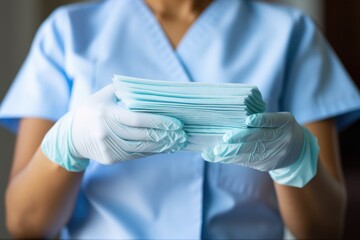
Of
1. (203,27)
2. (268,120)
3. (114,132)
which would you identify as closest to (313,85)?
(203,27)

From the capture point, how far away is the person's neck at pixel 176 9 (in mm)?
1055

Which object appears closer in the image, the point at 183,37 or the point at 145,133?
the point at 145,133

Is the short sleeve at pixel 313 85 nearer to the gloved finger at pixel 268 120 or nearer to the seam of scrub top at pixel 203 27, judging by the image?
the seam of scrub top at pixel 203 27

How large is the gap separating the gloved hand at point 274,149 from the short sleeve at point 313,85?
0.17 metres

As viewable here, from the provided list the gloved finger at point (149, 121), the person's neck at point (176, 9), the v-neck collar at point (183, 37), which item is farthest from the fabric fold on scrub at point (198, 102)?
the person's neck at point (176, 9)

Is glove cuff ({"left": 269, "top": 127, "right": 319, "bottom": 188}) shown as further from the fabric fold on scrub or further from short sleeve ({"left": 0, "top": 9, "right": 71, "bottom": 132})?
short sleeve ({"left": 0, "top": 9, "right": 71, "bottom": 132})

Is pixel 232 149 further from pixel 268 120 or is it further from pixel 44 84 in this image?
pixel 44 84

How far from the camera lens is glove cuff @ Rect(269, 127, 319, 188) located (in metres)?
0.83

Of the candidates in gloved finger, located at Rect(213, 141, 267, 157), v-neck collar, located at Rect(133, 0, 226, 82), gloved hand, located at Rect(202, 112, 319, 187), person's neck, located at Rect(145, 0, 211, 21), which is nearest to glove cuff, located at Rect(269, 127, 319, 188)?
gloved hand, located at Rect(202, 112, 319, 187)

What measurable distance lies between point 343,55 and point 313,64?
8.18 feet

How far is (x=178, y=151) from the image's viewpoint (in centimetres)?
90

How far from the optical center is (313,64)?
1.04 metres

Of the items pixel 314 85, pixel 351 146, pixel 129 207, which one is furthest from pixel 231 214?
pixel 351 146

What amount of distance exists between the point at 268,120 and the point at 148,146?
15 cm
